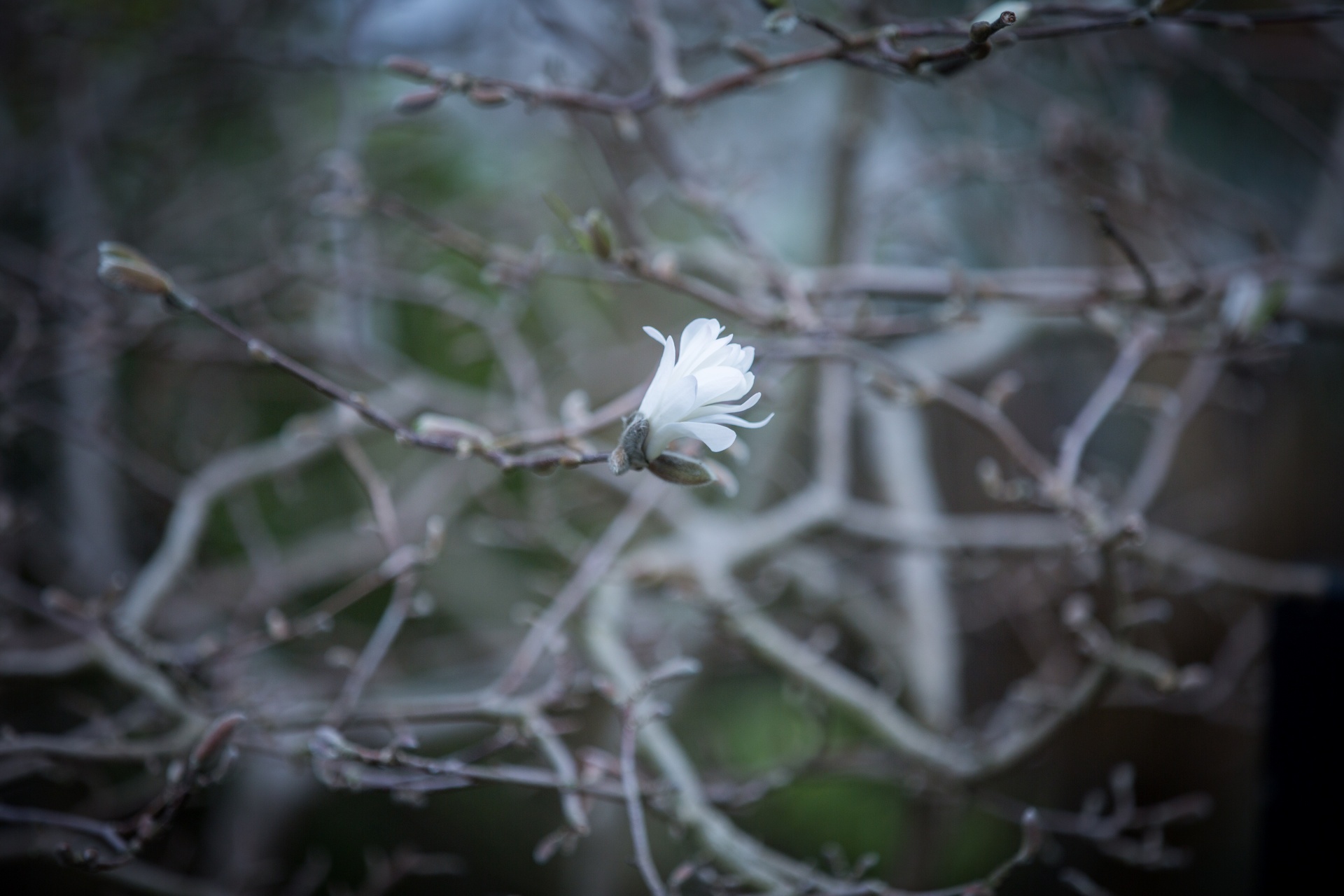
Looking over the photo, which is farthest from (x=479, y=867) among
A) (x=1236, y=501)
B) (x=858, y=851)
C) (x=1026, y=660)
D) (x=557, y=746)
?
(x=1236, y=501)

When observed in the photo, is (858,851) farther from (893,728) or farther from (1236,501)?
(893,728)

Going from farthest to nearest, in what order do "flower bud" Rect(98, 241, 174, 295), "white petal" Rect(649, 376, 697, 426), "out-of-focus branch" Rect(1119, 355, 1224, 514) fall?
"out-of-focus branch" Rect(1119, 355, 1224, 514), "flower bud" Rect(98, 241, 174, 295), "white petal" Rect(649, 376, 697, 426)

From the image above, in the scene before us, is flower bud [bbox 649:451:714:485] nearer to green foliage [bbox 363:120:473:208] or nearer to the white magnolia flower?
the white magnolia flower

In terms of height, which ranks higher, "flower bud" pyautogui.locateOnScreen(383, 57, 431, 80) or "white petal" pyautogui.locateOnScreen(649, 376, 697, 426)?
"flower bud" pyautogui.locateOnScreen(383, 57, 431, 80)

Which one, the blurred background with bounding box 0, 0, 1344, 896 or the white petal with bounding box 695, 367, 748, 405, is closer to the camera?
the white petal with bounding box 695, 367, 748, 405

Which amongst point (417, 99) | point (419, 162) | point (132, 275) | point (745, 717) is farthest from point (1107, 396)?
point (745, 717)

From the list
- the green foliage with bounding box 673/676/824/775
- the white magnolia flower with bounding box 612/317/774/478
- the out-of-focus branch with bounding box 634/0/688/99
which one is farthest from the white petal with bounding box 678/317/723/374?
the green foliage with bounding box 673/676/824/775
